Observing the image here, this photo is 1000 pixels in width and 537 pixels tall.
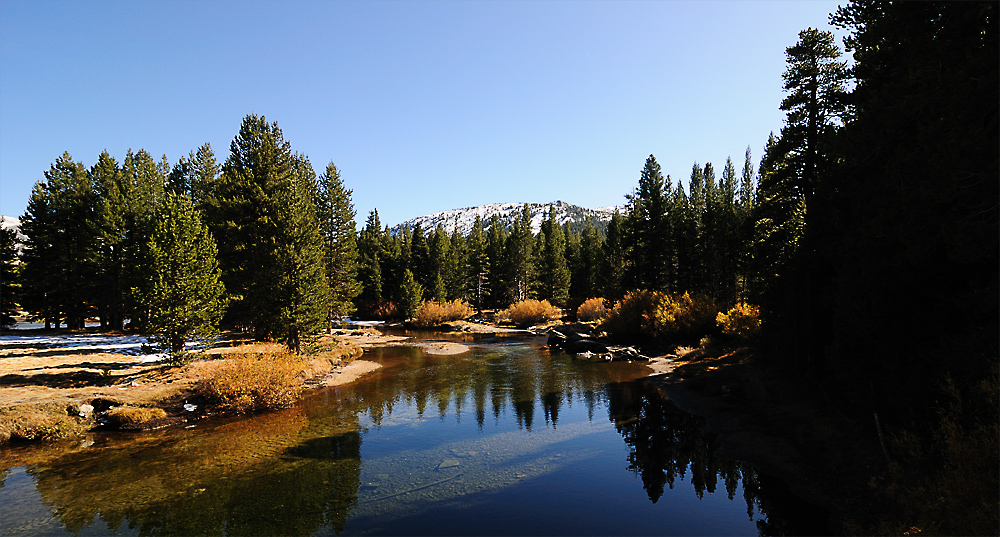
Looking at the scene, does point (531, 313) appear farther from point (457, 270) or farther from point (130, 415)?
point (130, 415)

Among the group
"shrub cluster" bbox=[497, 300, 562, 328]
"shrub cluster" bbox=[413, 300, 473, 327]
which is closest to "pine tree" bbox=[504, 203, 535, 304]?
"shrub cluster" bbox=[413, 300, 473, 327]

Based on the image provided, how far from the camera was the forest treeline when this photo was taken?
844 cm

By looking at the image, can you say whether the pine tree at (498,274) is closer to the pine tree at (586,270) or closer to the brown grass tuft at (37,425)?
the pine tree at (586,270)

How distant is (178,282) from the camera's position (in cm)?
2278

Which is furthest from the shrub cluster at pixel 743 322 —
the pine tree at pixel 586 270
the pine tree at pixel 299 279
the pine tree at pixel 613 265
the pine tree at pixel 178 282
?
the pine tree at pixel 586 270

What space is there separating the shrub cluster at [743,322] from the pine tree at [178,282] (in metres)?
31.5

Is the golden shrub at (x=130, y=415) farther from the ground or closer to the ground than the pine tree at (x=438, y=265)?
closer to the ground

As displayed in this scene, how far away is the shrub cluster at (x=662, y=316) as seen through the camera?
116ft

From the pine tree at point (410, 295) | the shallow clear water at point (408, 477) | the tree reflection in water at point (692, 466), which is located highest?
the pine tree at point (410, 295)

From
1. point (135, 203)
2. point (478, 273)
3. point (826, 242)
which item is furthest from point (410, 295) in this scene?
point (826, 242)

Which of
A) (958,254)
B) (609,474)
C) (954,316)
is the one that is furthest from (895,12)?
(609,474)

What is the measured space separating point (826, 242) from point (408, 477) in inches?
660

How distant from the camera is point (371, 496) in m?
12.6

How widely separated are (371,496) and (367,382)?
16.0 m
